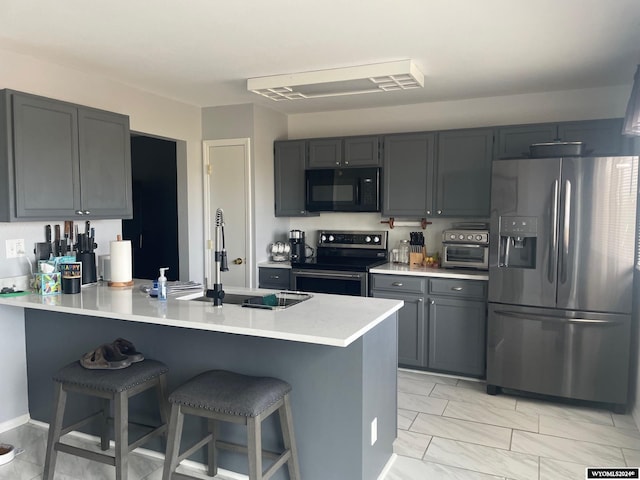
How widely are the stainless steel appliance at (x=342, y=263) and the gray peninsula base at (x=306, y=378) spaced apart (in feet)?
5.31

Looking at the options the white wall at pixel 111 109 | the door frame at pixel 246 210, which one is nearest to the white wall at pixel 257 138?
the door frame at pixel 246 210

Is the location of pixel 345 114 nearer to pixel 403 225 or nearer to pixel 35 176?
pixel 403 225

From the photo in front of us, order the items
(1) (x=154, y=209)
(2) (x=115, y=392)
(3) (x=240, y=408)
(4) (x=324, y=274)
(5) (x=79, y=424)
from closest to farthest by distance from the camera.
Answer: (3) (x=240, y=408)
(2) (x=115, y=392)
(5) (x=79, y=424)
(4) (x=324, y=274)
(1) (x=154, y=209)

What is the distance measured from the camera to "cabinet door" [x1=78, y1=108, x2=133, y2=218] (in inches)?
130

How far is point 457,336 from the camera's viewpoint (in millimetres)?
4094

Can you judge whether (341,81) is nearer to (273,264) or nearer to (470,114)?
(470,114)

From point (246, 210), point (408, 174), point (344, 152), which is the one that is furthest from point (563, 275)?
point (246, 210)

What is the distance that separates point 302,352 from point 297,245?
2678mm

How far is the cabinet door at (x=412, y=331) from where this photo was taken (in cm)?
421

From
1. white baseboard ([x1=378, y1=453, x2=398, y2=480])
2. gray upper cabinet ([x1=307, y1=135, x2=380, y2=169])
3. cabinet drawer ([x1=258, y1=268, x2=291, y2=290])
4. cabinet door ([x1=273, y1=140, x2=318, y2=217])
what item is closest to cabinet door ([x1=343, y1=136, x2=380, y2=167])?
gray upper cabinet ([x1=307, y1=135, x2=380, y2=169])

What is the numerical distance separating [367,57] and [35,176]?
2.19m

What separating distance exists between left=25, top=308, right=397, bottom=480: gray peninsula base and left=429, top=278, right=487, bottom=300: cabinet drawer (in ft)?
4.66

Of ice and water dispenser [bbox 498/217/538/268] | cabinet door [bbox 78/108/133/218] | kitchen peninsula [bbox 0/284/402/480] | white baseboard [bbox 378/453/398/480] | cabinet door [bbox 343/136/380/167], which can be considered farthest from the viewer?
cabinet door [bbox 343/136/380/167]

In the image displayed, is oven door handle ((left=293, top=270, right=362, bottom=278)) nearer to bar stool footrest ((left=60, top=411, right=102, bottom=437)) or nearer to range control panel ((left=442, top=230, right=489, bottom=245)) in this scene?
range control panel ((left=442, top=230, right=489, bottom=245))
